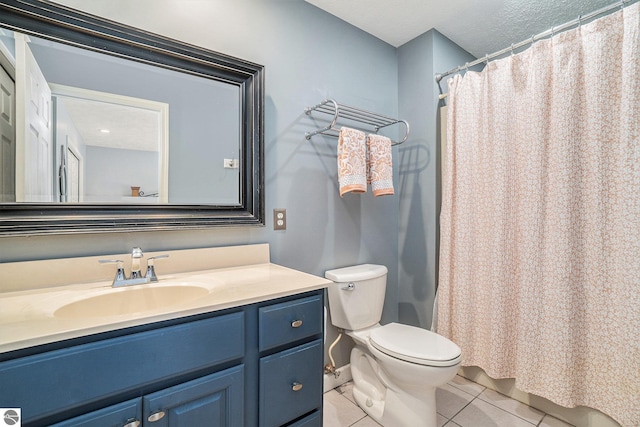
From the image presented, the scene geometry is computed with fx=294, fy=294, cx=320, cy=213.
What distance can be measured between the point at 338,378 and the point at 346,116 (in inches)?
66.4

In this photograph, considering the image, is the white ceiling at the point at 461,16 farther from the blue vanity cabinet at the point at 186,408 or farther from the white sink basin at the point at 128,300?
the blue vanity cabinet at the point at 186,408

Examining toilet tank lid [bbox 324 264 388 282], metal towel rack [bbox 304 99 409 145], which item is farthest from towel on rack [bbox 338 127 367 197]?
toilet tank lid [bbox 324 264 388 282]

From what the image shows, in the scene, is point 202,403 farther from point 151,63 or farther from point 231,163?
point 151,63

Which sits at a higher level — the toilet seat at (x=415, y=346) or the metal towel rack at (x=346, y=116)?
the metal towel rack at (x=346, y=116)

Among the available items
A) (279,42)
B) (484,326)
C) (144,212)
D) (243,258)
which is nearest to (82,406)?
(144,212)

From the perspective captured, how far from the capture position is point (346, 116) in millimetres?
1896

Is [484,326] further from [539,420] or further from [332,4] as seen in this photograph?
[332,4]

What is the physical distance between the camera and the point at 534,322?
1.55 m

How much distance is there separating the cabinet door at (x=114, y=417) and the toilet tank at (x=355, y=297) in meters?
1.06

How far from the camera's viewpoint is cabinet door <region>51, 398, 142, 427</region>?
722 mm

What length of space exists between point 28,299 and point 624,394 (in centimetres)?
235

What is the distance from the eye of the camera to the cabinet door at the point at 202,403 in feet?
2.70

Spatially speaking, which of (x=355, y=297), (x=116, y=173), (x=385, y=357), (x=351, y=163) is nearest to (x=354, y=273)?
(x=355, y=297)

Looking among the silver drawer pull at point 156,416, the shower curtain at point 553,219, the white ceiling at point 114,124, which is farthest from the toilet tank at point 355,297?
the white ceiling at point 114,124
